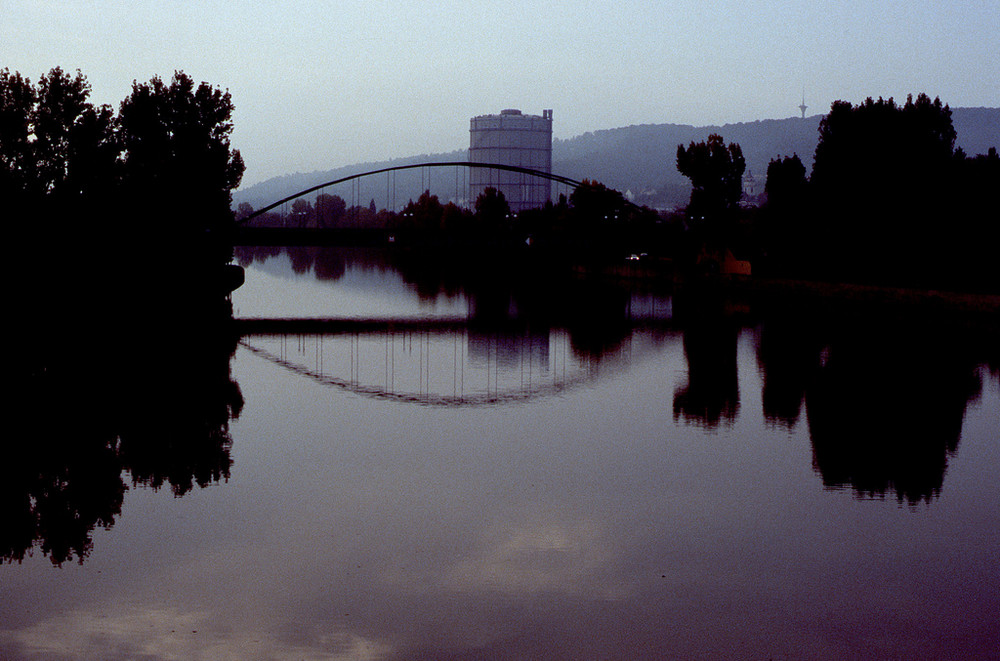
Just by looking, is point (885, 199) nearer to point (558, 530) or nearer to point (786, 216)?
point (786, 216)

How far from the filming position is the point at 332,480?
794 inches

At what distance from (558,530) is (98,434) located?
12394 millimetres

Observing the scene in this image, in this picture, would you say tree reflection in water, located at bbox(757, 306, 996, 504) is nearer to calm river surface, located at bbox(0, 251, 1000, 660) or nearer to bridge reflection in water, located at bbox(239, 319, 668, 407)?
calm river surface, located at bbox(0, 251, 1000, 660)

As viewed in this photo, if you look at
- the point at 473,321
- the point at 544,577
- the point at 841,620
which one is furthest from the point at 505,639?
the point at 473,321

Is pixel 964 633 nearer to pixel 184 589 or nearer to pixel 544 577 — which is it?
pixel 544 577

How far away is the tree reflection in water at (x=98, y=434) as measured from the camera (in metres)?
17.8

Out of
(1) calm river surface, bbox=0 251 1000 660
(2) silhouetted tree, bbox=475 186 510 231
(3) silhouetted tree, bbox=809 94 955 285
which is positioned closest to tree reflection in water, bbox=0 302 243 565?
(1) calm river surface, bbox=0 251 1000 660

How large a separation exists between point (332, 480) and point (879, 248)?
54.5m

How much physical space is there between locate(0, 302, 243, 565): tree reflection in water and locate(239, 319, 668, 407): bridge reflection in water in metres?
3.71

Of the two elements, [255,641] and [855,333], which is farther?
[855,333]

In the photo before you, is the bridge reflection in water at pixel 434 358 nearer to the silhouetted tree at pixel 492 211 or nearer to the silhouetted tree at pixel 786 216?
the silhouetted tree at pixel 786 216

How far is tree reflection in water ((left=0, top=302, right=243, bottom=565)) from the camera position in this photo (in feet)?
58.4

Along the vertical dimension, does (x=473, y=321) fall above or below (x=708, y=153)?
below

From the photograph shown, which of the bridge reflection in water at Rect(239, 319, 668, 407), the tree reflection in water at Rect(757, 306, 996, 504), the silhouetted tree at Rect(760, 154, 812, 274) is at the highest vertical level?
the silhouetted tree at Rect(760, 154, 812, 274)
